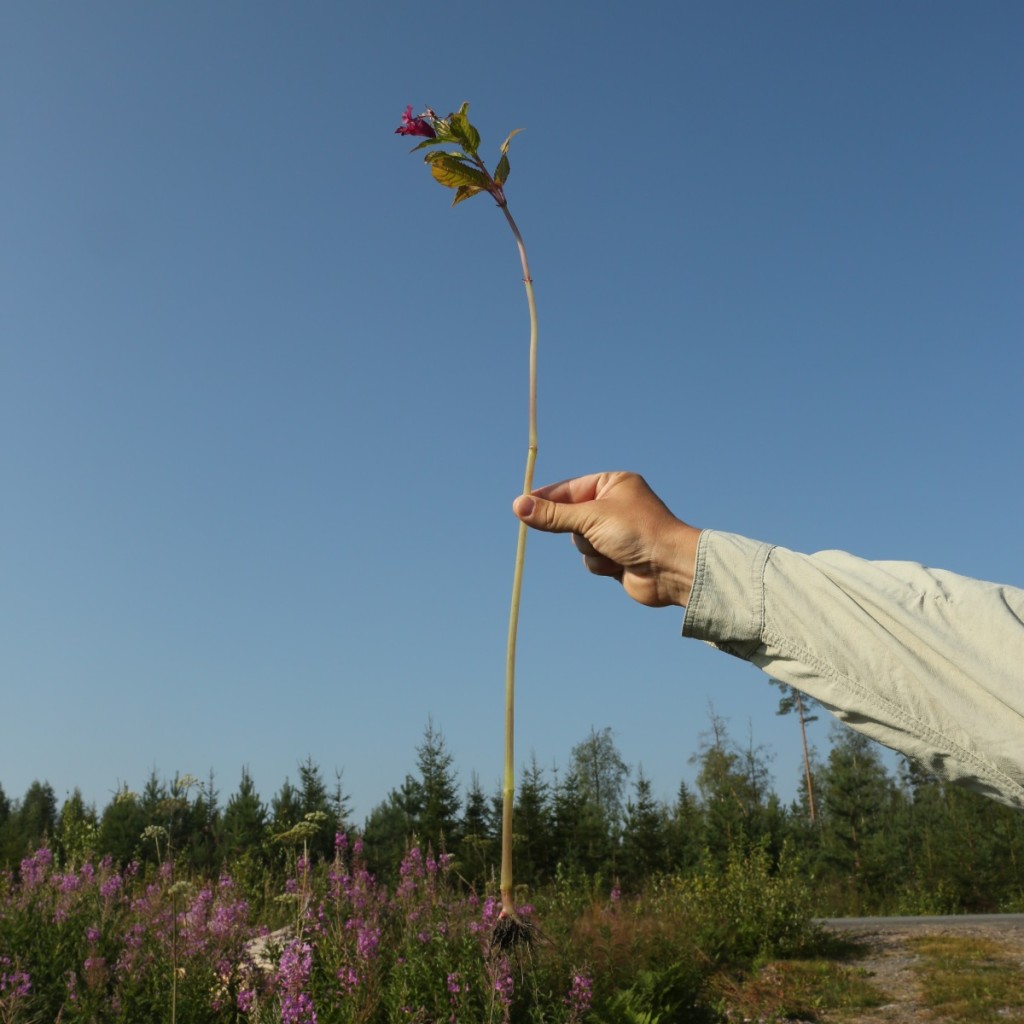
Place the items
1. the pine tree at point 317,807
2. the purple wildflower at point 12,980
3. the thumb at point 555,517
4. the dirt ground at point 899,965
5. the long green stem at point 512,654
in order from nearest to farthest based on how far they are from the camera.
Answer: the long green stem at point 512,654
the thumb at point 555,517
the purple wildflower at point 12,980
the dirt ground at point 899,965
the pine tree at point 317,807

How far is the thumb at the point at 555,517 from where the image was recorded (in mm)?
1537

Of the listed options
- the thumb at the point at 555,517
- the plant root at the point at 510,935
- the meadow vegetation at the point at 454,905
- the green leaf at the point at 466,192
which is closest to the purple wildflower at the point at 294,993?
the meadow vegetation at the point at 454,905

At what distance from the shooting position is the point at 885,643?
1.19 meters

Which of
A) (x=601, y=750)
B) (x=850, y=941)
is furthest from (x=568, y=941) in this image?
(x=601, y=750)

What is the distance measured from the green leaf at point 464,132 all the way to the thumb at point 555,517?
0.58m

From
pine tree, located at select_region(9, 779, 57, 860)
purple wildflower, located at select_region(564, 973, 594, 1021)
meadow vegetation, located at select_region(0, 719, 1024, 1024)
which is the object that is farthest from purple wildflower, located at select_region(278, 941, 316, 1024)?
pine tree, located at select_region(9, 779, 57, 860)

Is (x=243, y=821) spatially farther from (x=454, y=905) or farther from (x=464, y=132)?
(x=464, y=132)

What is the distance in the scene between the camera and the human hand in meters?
1.51

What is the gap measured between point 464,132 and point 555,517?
65 cm

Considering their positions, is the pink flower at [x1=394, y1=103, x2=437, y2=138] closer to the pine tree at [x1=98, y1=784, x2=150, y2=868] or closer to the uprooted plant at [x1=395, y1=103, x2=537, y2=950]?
the uprooted plant at [x1=395, y1=103, x2=537, y2=950]

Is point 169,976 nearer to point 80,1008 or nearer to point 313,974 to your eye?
point 80,1008

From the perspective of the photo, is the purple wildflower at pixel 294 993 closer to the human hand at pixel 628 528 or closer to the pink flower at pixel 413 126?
the human hand at pixel 628 528

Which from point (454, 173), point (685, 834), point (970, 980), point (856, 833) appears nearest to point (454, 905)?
point (970, 980)

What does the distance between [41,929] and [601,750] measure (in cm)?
3041
